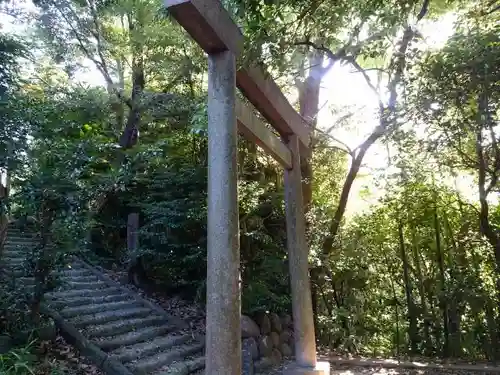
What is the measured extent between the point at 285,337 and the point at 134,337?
8.64 ft

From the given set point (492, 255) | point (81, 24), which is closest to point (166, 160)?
point (81, 24)

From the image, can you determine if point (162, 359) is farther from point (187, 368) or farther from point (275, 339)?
point (275, 339)

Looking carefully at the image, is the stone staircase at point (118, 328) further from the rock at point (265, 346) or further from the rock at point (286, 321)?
the rock at point (286, 321)

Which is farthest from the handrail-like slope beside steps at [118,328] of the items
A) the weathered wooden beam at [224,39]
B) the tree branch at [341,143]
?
the tree branch at [341,143]

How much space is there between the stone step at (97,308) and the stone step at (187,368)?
1.31 m

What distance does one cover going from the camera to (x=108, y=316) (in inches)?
195

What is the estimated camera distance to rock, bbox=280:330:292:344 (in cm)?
624

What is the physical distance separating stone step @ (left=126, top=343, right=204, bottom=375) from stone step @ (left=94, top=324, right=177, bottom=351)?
333mm

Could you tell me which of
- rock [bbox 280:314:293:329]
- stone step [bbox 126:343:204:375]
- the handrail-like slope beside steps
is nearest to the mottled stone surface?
the handrail-like slope beside steps

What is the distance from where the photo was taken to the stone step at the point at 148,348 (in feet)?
13.6

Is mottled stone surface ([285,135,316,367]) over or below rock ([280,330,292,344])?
over

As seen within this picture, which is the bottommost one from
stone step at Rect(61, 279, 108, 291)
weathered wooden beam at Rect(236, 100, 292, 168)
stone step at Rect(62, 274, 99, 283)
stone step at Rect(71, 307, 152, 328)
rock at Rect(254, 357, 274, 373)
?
rock at Rect(254, 357, 274, 373)

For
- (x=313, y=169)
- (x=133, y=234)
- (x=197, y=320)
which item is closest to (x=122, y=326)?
(x=197, y=320)

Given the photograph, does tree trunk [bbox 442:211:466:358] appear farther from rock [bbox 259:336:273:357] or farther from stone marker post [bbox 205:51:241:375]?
stone marker post [bbox 205:51:241:375]
